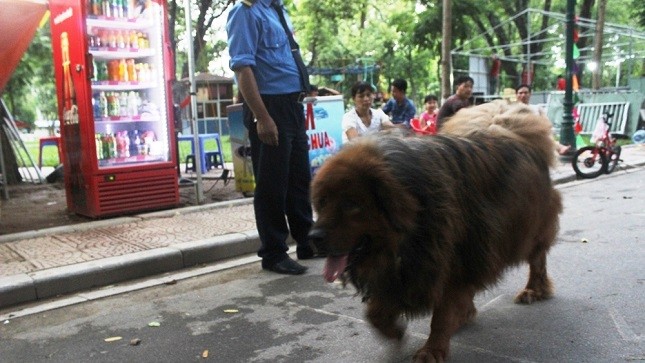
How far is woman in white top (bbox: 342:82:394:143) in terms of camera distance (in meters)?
6.73

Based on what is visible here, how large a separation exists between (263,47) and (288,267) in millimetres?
1769

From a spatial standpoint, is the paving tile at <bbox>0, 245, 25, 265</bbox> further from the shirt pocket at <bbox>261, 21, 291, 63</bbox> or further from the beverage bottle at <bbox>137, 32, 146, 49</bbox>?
the beverage bottle at <bbox>137, 32, 146, 49</bbox>

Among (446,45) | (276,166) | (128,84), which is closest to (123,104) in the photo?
(128,84)

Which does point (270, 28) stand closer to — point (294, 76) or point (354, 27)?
point (294, 76)

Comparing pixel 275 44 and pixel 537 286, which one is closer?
pixel 537 286

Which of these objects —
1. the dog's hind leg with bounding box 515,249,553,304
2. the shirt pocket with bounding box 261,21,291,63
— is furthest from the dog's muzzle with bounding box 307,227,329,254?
the shirt pocket with bounding box 261,21,291,63

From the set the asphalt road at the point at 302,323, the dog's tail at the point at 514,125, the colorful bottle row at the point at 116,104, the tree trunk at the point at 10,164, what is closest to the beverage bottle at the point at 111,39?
the colorful bottle row at the point at 116,104

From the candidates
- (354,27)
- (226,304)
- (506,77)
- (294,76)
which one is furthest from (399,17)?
(226,304)

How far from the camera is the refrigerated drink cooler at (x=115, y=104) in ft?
21.5

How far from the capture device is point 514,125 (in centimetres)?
340

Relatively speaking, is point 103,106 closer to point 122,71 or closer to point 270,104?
point 122,71

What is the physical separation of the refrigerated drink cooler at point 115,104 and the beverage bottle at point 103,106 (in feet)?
0.04

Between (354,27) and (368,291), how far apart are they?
34323 mm

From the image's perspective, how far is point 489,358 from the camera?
288 centimetres
